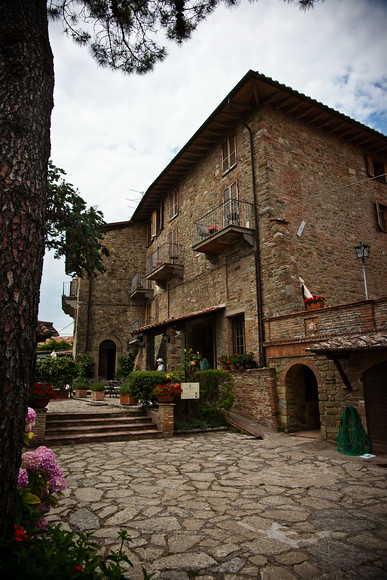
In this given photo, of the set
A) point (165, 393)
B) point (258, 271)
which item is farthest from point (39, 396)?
point (258, 271)

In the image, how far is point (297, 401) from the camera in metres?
9.12

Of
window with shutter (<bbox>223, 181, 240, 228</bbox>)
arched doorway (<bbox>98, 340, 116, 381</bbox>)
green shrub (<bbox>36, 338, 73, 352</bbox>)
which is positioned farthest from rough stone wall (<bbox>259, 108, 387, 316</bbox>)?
green shrub (<bbox>36, 338, 73, 352</bbox>)

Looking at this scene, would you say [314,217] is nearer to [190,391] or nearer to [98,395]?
[190,391]

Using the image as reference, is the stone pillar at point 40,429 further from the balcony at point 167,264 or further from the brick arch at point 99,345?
the brick arch at point 99,345

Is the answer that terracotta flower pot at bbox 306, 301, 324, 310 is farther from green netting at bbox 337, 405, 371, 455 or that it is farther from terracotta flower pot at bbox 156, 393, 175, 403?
terracotta flower pot at bbox 156, 393, 175, 403

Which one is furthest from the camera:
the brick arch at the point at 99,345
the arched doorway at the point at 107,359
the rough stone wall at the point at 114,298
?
the arched doorway at the point at 107,359

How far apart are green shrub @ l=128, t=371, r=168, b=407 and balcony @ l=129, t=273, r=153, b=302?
9.77 metres

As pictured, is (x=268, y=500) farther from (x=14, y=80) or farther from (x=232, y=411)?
(x=232, y=411)

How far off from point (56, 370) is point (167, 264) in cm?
595

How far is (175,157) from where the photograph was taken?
15.0 m

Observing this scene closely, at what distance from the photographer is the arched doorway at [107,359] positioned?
66.5ft

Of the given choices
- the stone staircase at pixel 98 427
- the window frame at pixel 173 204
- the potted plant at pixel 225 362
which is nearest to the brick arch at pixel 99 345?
the window frame at pixel 173 204

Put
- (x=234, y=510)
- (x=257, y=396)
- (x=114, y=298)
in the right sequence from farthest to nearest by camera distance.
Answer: (x=114, y=298) < (x=257, y=396) < (x=234, y=510)

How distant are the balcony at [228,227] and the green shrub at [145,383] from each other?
479cm
